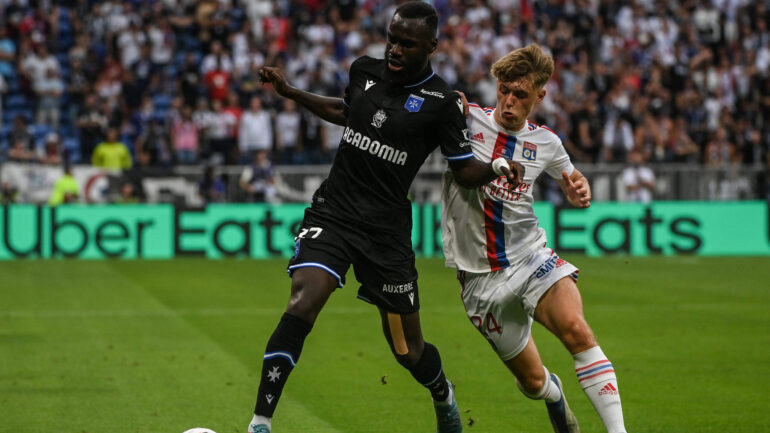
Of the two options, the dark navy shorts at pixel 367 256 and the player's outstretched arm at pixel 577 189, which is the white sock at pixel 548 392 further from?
the player's outstretched arm at pixel 577 189

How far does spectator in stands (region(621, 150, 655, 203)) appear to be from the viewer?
78.3ft

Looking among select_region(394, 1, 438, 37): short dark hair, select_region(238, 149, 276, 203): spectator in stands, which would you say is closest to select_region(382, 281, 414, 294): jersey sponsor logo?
select_region(394, 1, 438, 37): short dark hair

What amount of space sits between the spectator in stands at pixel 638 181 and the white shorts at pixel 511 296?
707 inches

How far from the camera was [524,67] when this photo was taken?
6.25 m

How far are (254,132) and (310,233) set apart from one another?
666 inches

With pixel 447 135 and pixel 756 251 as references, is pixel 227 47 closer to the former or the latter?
pixel 756 251

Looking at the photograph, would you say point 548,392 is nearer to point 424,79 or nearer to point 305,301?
point 305,301

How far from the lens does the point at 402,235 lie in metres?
6.30

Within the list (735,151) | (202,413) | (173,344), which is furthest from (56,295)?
(735,151)

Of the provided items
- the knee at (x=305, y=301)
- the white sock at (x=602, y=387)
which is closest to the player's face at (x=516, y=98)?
the white sock at (x=602, y=387)

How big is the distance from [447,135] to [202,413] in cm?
266

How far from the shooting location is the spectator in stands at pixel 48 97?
23375 millimetres

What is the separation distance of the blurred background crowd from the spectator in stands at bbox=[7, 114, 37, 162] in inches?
1.7

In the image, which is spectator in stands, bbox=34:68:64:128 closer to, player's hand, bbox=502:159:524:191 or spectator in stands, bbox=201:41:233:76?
spectator in stands, bbox=201:41:233:76
